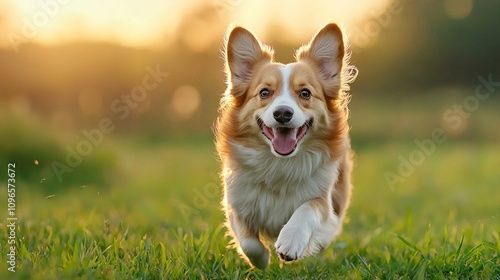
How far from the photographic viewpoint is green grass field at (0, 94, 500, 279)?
4.34 meters

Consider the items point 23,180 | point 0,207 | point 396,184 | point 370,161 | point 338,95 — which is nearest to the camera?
point 338,95

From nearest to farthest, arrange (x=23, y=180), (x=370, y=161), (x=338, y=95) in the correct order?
(x=338, y=95) < (x=23, y=180) < (x=370, y=161)

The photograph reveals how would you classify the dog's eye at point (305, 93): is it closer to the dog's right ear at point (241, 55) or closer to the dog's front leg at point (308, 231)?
the dog's right ear at point (241, 55)

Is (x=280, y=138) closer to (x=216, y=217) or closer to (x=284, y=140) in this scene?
(x=284, y=140)

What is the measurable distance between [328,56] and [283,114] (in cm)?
96

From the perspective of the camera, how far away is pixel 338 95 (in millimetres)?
5051

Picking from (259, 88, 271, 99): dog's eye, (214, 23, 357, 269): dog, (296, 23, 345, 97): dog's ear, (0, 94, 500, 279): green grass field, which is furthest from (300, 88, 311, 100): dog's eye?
(0, 94, 500, 279): green grass field

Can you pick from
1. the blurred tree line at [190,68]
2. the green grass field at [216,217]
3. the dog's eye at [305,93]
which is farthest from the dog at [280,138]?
the blurred tree line at [190,68]

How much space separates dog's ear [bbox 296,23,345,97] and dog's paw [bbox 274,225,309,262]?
1.23m

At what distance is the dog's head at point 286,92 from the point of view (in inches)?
176

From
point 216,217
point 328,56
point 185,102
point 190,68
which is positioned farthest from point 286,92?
point 190,68

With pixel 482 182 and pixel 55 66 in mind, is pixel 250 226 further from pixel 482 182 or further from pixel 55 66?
pixel 55 66

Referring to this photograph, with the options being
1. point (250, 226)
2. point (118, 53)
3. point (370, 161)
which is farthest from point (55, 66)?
point (250, 226)

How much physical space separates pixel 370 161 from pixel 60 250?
29.3 feet
